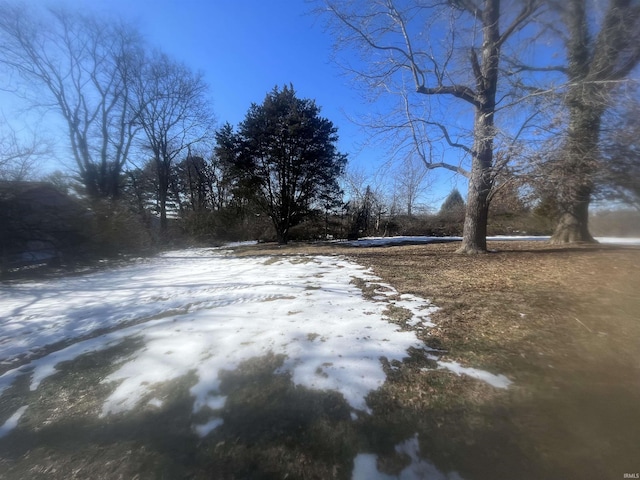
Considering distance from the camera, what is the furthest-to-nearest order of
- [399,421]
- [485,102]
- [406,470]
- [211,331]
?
1. [485,102]
2. [211,331]
3. [399,421]
4. [406,470]

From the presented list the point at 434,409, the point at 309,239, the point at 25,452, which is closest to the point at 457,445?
the point at 434,409

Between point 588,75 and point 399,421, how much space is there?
898 centimetres

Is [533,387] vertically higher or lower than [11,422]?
higher

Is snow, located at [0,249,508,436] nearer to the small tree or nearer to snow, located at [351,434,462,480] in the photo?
snow, located at [351,434,462,480]

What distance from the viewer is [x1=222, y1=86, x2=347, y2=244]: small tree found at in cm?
1752

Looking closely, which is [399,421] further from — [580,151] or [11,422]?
[580,151]

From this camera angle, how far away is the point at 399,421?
2062 millimetres

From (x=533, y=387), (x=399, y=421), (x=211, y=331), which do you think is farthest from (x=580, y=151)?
(x=211, y=331)

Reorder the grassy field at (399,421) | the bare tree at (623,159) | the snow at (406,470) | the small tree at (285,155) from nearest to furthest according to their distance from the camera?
the snow at (406,470), the grassy field at (399,421), the bare tree at (623,159), the small tree at (285,155)

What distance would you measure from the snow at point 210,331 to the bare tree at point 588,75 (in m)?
6.44

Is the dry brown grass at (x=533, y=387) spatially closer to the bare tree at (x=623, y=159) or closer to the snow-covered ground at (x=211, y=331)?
the snow-covered ground at (x=211, y=331)

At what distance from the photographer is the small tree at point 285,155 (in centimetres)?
1752

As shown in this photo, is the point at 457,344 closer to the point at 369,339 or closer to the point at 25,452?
the point at 369,339

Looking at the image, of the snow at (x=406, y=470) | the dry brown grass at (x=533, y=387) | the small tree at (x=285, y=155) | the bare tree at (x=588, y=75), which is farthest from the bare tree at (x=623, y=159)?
the small tree at (x=285, y=155)
